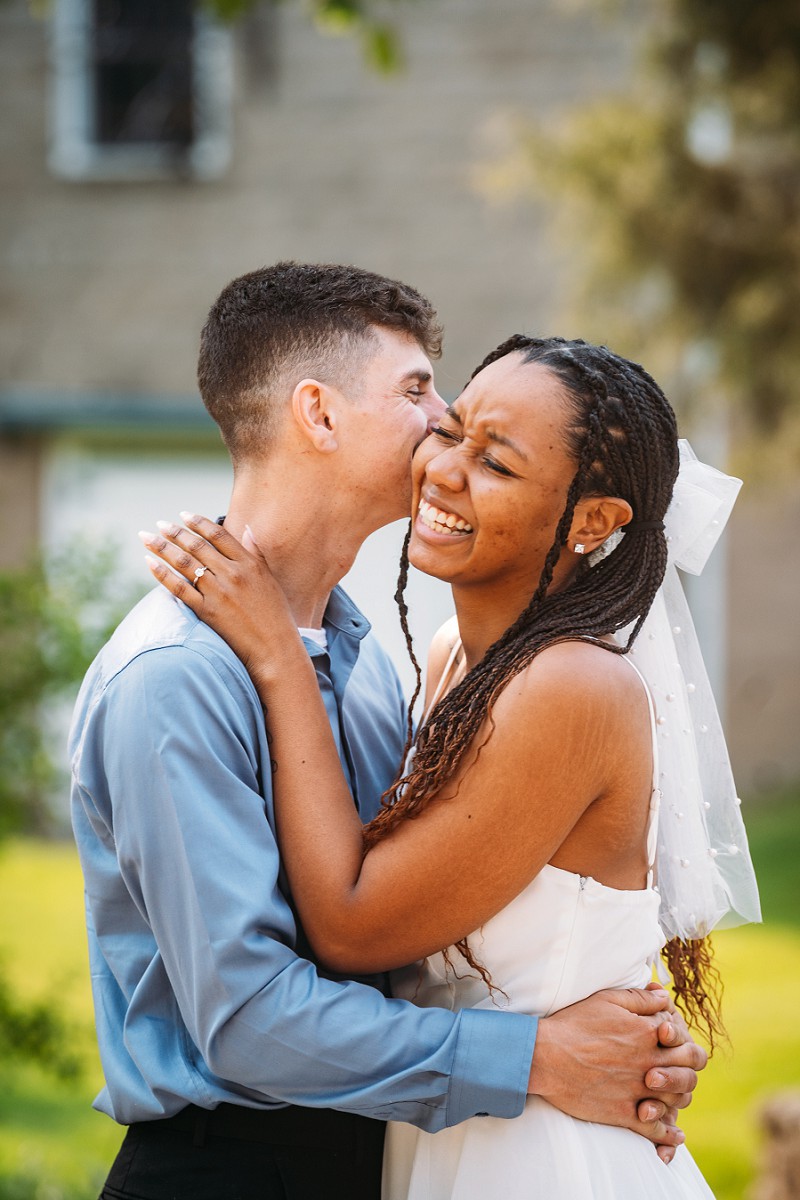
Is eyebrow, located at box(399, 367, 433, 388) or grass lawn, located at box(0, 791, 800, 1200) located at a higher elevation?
eyebrow, located at box(399, 367, 433, 388)

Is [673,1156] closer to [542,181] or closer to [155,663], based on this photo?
[155,663]

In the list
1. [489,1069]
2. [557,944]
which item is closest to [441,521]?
[557,944]

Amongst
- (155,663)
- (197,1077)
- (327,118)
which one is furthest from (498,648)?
(327,118)

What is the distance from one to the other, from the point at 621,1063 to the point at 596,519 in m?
0.95

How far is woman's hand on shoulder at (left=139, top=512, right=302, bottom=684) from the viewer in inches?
91.8

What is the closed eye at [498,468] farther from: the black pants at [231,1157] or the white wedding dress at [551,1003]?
the black pants at [231,1157]

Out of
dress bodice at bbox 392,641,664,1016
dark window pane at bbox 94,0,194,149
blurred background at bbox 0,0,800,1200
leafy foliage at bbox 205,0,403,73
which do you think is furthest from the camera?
dark window pane at bbox 94,0,194,149

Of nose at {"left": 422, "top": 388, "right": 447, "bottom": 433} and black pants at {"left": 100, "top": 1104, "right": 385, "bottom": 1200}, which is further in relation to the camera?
nose at {"left": 422, "top": 388, "right": 447, "bottom": 433}

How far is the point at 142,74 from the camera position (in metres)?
11.8

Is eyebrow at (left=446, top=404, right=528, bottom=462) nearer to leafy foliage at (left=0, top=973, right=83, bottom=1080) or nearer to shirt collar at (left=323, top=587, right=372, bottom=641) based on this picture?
shirt collar at (left=323, top=587, right=372, bottom=641)

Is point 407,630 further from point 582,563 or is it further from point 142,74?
point 142,74

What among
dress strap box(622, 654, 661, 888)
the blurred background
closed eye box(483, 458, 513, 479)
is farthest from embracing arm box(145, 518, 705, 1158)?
the blurred background

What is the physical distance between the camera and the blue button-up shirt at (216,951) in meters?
2.11

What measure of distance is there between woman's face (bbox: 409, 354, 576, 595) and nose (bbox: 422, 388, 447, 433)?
166 millimetres
